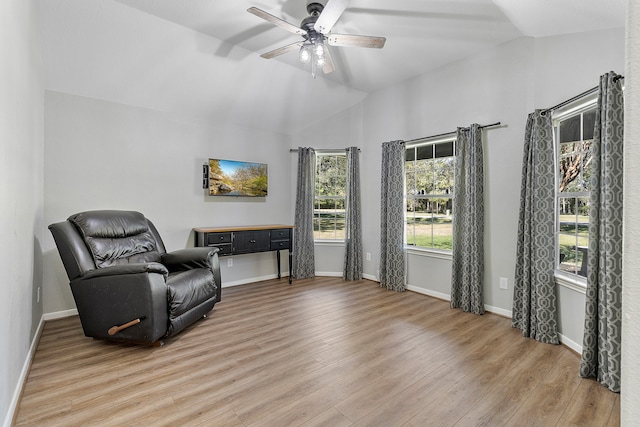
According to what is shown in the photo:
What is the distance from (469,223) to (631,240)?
10.7 ft

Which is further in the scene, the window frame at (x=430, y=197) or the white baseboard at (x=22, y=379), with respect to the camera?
the window frame at (x=430, y=197)

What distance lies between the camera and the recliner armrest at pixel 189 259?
3227mm

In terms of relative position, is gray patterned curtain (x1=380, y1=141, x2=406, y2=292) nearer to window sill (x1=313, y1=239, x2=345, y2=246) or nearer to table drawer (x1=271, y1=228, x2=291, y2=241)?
window sill (x1=313, y1=239, x2=345, y2=246)

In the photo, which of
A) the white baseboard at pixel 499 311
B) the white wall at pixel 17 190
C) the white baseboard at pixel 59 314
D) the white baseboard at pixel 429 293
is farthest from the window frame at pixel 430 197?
the white baseboard at pixel 59 314

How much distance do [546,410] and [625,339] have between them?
194 cm

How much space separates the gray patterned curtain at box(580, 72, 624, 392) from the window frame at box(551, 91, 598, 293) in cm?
35

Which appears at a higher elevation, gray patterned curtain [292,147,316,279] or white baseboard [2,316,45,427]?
gray patterned curtain [292,147,316,279]

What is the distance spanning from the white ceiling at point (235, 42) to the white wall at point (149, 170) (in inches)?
8.9

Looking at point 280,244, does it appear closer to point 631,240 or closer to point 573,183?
point 573,183

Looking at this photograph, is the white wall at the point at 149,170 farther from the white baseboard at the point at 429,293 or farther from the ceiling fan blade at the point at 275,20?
the ceiling fan blade at the point at 275,20

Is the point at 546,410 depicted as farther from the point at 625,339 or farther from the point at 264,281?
the point at 264,281

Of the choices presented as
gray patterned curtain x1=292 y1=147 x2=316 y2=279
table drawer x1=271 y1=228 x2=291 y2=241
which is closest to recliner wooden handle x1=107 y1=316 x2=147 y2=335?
table drawer x1=271 y1=228 x2=291 y2=241

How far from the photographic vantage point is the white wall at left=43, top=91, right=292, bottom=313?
3.22 m

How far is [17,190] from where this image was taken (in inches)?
74.0
